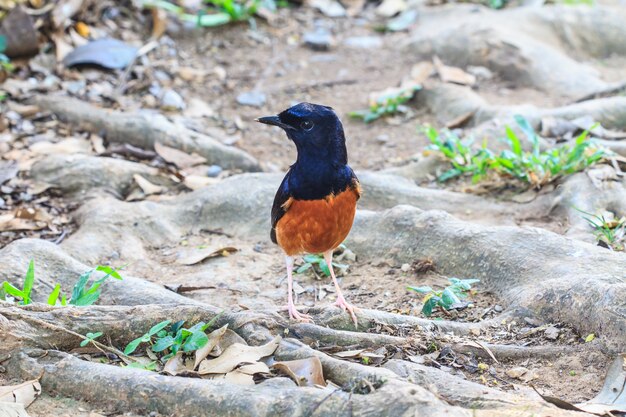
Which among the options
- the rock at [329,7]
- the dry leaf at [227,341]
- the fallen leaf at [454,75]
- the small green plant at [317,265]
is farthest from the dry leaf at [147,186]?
the rock at [329,7]

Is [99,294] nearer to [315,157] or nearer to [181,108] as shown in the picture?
[315,157]

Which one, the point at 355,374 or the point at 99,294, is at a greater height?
the point at 355,374

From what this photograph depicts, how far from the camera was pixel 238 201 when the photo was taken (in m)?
6.57

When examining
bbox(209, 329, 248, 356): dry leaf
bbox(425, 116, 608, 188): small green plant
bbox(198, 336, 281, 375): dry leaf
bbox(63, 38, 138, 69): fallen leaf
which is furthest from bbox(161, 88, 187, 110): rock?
bbox(198, 336, 281, 375): dry leaf

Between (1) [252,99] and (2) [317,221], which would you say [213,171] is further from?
(2) [317,221]

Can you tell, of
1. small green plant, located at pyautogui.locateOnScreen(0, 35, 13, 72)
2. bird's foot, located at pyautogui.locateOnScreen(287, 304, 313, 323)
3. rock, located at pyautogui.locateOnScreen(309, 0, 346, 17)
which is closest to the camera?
bird's foot, located at pyautogui.locateOnScreen(287, 304, 313, 323)

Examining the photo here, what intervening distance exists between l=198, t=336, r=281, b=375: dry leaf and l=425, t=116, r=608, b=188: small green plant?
322 cm

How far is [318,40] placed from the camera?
11.4 m

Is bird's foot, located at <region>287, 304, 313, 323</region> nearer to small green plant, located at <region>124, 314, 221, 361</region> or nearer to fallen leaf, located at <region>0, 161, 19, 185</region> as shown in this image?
small green plant, located at <region>124, 314, 221, 361</region>

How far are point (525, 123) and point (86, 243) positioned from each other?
3.78 metres

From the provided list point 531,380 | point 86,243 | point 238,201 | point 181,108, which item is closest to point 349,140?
point 181,108

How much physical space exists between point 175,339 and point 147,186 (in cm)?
335

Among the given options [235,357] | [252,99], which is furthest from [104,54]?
[235,357]

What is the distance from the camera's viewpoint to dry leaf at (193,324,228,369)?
3.99 meters
